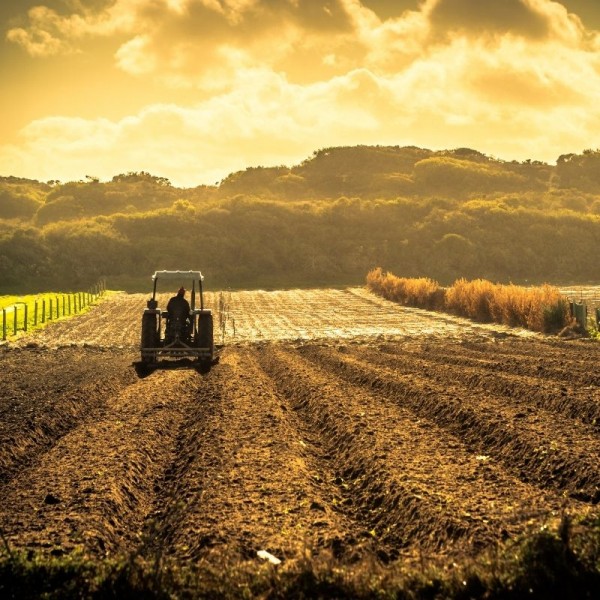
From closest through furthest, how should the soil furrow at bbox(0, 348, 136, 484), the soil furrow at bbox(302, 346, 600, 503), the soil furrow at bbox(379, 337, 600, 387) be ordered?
the soil furrow at bbox(302, 346, 600, 503)
the soil furrow at bbox(0, 348, 136, 484)
the soil furrow at bbox(379, 337, 600, 387)

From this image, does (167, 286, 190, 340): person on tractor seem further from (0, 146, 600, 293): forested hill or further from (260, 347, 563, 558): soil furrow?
(0, 146, 600, 293): forested hill

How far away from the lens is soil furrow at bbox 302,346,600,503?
8.44 meters

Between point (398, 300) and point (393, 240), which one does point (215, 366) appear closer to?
point (398, 300)

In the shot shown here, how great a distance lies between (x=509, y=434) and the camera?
10.2 metres

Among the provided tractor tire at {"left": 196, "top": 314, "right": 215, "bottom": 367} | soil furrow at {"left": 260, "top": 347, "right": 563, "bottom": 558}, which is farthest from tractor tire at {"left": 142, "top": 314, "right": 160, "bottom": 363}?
soil furrow at {"left": 260, "top": 347, "right": 563, "bottom": 558}

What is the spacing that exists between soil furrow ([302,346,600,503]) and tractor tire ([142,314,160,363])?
194 inches

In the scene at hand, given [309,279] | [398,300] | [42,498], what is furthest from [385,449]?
[309,279]

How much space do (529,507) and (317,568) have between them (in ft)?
8.32

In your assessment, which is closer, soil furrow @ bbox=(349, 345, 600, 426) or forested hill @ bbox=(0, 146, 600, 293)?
soil furrow @ bbox=(349, 345, 600, 426)

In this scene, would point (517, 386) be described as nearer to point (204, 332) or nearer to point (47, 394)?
point (204, 332)

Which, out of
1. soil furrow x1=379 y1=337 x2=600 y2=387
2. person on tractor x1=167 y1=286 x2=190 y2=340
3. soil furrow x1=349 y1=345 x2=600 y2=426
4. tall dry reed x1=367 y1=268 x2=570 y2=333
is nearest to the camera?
soil furrow x1=349 y1=345 x2=600 y2=426

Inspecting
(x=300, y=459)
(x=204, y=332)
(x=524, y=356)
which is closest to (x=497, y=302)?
(x=524, y=356)

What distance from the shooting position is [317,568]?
590cm

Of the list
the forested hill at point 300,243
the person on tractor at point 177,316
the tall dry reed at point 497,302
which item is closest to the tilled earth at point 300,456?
the person on tractor at point 177,316
